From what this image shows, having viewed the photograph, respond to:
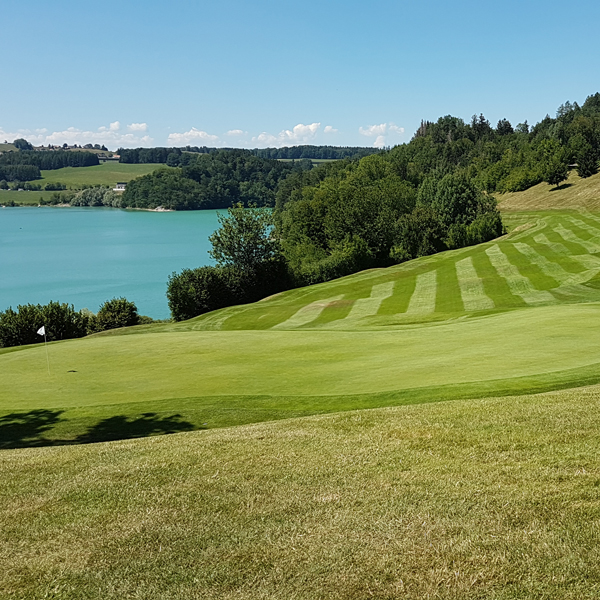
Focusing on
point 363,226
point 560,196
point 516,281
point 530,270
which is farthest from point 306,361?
point 560,196

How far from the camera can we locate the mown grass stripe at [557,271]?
41.4 meters

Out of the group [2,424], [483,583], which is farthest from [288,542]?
[2,424]

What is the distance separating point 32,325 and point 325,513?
45.1 meters

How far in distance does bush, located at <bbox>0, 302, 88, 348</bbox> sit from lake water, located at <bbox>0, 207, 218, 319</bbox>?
2640 centimetres

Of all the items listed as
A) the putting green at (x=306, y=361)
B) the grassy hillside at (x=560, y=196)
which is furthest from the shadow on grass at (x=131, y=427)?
the grassy hillside at (x=560, y=196)

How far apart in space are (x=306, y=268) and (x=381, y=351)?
5651 centimetres

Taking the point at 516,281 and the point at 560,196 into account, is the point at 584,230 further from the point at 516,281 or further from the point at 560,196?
the point at 560,196

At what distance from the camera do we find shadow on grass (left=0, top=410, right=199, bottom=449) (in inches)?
552

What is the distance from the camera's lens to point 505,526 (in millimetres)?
6961

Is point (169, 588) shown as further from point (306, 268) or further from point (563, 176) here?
point (563, 176)

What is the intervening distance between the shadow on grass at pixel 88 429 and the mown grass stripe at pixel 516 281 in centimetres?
2789

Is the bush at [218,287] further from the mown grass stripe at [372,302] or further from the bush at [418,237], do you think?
A: the bush at [418,237]

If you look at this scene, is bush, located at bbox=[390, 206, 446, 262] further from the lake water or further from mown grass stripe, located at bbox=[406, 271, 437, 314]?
the lake water

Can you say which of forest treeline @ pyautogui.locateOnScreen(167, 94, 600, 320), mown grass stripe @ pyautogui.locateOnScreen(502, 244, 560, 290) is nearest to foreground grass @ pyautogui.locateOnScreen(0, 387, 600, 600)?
mown grass stripe @ pyautogui.locateOnScreen(502, 244, 560, 290)
